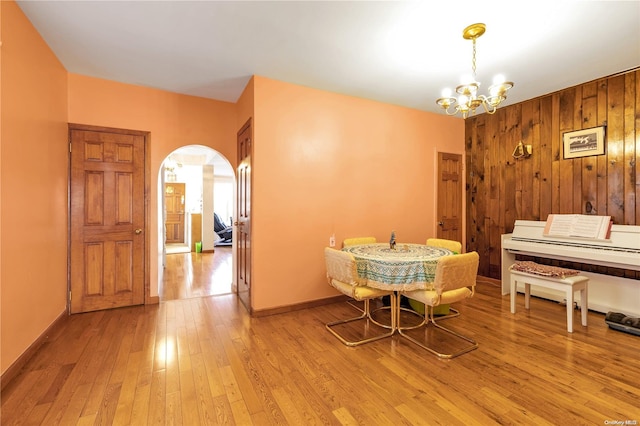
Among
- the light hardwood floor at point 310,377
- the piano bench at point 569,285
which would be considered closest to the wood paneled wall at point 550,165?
the piano bench at point 569,285

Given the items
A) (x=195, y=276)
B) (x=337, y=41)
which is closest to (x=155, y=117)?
(x=337, y=41)

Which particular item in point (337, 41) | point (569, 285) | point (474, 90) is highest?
point (337, 41)

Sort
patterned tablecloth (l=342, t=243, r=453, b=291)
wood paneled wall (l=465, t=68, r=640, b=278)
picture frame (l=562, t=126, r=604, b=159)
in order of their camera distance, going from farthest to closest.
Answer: picture frame (l=562, t=126, r=604, b=159) < wood paneled wall (l=465, t=68, r=640, b=278) < patterned tablecloth (l=342, t=243, r=453, b=291)

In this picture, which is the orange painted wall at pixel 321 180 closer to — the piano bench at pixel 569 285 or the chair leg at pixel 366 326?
the chair leg at pixel 366 326

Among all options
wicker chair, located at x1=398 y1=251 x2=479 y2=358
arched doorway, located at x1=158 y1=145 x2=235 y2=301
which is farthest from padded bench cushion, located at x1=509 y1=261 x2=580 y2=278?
arched doorway, located at x1=158 y1=145 x2=235 y2=301

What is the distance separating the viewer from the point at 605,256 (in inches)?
123

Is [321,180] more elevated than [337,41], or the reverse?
[337,41]

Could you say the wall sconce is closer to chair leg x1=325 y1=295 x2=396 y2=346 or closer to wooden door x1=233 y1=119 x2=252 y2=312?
chair leg x1=325 y1=295 x2=396 y2=346

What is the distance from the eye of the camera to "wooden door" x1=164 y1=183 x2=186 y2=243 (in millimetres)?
9836

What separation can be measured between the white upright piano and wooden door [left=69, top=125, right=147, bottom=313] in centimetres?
517

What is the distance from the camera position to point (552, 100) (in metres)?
4.03

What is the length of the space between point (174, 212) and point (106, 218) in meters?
6.77

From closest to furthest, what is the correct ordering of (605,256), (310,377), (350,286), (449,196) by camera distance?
(310,377) < (350,286) < (605,256) < (449,196)

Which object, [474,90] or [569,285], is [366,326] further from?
[474,90]
